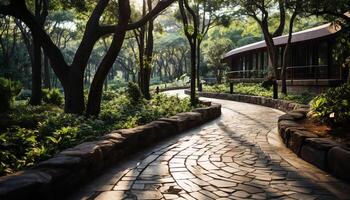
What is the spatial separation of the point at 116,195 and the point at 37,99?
14332mm

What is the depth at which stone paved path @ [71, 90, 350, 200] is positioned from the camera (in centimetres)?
464

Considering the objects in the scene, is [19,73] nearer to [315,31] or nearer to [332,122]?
[315,31]

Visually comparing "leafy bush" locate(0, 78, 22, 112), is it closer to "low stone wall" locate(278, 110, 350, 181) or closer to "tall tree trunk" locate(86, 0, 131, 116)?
"tall tree trunk" locate(86, 0, 131, 116)

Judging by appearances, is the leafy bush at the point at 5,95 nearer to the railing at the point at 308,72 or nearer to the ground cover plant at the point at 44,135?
the ground cover plant at the point at 44,135

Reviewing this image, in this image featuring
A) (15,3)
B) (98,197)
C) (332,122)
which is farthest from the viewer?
(15,3)

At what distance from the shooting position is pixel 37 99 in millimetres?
17641

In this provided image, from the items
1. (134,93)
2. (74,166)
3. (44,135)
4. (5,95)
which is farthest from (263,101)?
(74,166)

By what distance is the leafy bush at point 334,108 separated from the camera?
24.1ft

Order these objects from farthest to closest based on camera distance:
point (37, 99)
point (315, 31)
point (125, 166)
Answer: point (315, 31) < point (37, 99) < point (125, 166)

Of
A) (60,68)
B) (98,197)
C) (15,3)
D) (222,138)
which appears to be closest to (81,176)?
(98,197)

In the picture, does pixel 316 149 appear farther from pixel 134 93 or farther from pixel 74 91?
pixel 134 93

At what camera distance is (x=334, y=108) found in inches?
303

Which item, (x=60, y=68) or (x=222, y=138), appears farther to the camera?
(x=60, y=68)

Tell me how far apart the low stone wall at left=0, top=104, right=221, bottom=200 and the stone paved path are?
19 centimetres
